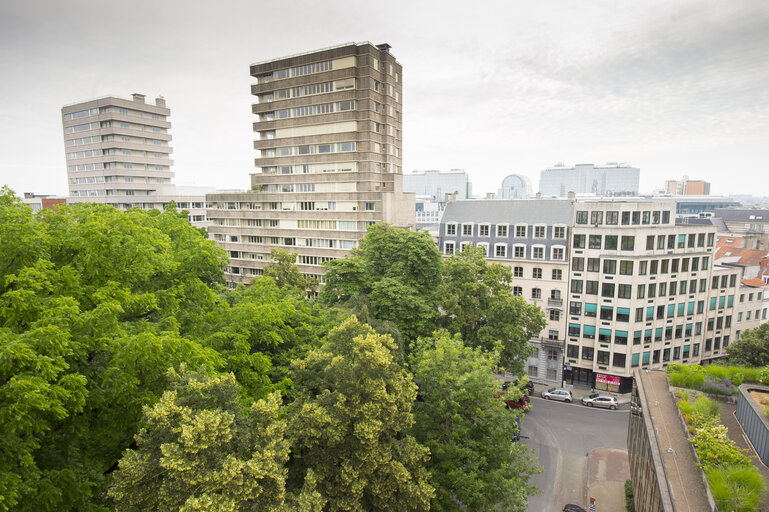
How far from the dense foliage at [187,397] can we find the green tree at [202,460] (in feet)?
0.17

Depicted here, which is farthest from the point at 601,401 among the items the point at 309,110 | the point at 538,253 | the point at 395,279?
the point at 309,110

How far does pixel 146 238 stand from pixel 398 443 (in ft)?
48.9

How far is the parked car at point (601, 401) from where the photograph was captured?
4831cm

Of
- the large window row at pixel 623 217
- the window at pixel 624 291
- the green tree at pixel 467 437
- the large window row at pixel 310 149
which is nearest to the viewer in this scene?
the green tree at pixel 467 437

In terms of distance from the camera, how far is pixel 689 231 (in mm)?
51906

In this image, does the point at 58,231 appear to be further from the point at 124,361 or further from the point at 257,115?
the point at 257,115

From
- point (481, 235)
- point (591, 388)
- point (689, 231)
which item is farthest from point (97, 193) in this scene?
point (689, 231)

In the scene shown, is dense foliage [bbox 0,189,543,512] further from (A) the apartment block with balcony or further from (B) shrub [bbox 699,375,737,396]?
(A) the apartment block with balcony

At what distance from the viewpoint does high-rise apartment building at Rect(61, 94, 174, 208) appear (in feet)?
280

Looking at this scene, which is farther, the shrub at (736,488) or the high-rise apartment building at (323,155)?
the high-rise apartment building at (323,155)

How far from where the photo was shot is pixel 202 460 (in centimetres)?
1343

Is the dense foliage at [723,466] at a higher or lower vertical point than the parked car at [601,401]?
higher

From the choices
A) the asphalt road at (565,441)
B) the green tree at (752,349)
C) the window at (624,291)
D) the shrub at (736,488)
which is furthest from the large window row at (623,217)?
the shrub at (736,488)

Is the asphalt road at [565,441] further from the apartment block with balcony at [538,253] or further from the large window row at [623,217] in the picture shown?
the large window row at [623,217]
